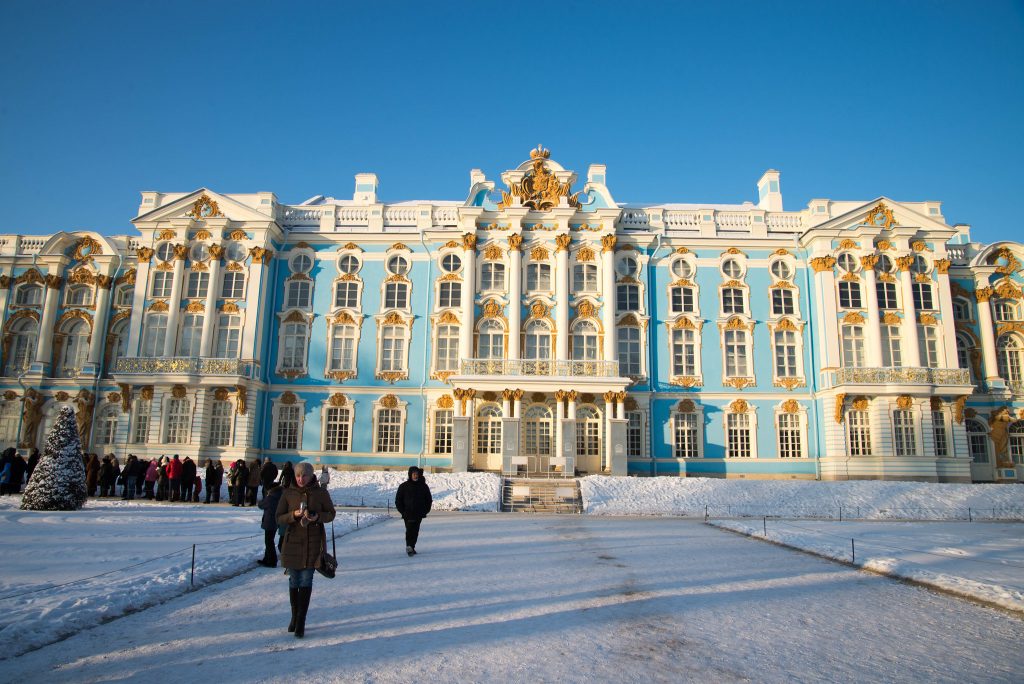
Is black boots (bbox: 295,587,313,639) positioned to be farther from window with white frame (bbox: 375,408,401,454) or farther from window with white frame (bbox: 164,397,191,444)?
window with white frame (bbox: 164,397,191,444)

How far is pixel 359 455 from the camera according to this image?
32.5 meters

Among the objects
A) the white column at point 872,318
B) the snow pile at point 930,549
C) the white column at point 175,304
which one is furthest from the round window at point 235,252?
the white column at point 872,318

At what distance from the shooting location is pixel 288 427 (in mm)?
32906

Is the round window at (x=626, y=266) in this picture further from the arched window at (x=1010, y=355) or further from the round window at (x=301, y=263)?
the arched window at (x=1010, y=355)

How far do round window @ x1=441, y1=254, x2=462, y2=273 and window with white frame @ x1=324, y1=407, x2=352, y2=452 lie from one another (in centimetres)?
821

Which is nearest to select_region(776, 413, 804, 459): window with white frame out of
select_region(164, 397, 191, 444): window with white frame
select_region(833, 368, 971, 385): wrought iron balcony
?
select_region(833, 368, 971, 385): wrought iron balcony

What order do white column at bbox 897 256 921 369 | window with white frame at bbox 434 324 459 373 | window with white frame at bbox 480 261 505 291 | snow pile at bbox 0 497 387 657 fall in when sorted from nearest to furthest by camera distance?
snow pile at bbox 0 497 387 657, white column at bbox 897 256 921 369, window with white frame at bbox 434 324 459 373, window with white frame at bbox 480 261 505 291

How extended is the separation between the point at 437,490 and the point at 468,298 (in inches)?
413

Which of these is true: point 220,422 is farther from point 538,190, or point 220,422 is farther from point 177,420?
point 538,190

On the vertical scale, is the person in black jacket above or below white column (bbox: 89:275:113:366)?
below

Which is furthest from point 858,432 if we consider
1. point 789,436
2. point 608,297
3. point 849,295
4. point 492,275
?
point 492,275

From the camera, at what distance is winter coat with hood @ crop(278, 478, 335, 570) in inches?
266

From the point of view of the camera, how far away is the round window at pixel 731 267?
112 feet

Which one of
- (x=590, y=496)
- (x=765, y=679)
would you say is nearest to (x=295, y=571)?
(x=765, y=679)
